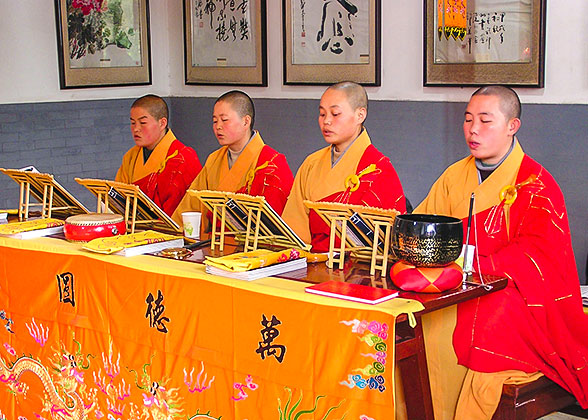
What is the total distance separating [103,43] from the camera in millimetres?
6621

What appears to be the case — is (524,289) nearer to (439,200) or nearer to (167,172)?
(439,200)

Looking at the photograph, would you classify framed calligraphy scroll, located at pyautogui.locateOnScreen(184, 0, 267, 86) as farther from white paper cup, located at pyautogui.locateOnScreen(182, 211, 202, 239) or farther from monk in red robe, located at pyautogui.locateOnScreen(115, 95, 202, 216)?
white paper cup, located at pyautogui.locateOnScreen(182, 211, 202, 239)

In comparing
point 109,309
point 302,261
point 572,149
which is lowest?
point 109,309

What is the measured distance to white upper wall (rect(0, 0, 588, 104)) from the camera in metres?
4.52

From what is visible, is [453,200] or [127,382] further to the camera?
[453,200]

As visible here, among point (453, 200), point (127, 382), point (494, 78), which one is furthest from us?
point (494, 78)

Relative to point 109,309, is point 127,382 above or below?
below

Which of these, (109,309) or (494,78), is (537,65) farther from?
(109,309)

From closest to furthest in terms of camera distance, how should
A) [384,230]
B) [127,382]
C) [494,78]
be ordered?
[384,230]
[127,382]
[494,78]

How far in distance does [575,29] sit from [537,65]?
0.89 feet

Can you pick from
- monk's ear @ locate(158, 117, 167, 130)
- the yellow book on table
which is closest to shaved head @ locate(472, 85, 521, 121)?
the yellow book on table

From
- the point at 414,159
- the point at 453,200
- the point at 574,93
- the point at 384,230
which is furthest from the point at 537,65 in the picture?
the point at 384,230

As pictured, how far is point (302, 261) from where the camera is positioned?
3.02 metres

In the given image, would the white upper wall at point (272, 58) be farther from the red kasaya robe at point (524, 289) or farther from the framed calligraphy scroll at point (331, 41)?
the red kasaya robe at point (524, 289)
